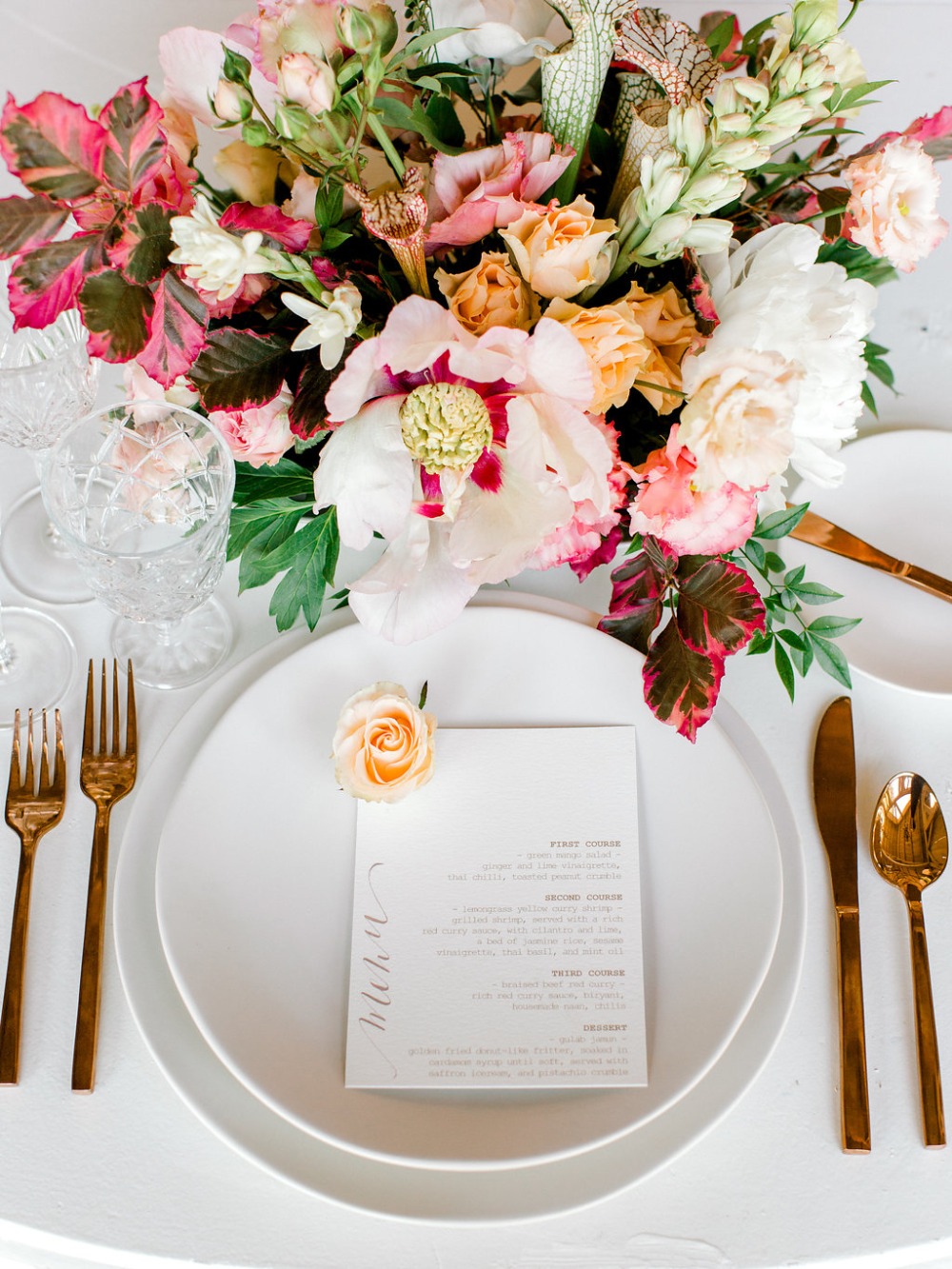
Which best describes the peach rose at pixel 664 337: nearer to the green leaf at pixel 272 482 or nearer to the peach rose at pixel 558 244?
the peach rose at pixel 558 244

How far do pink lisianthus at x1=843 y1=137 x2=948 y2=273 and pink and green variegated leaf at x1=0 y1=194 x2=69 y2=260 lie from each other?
0.49m

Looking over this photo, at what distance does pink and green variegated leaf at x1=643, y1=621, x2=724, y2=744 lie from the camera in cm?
63

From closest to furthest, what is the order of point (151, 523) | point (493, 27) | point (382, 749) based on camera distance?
point (493, 27) < point (382, 749) < point (151, 523)

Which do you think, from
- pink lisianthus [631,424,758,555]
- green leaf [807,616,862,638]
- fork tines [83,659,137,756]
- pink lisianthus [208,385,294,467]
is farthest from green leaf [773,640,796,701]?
fork tines [83,659,137,756]

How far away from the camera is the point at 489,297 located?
0.53m

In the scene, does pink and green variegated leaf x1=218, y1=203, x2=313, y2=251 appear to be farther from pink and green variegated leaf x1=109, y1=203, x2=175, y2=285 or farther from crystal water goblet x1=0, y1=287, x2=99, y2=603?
crystal water goblet x1=0, y1=287, x2=99, y2=603

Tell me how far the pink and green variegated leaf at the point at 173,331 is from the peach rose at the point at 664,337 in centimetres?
23

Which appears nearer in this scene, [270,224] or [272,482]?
[270,224]

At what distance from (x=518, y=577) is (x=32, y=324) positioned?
0.40 metres

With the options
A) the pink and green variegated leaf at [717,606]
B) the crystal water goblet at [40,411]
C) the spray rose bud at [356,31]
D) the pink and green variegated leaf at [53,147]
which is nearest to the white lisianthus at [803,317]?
the pink and green variegated leaf at [717,606]

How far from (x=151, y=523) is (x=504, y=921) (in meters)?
0.41

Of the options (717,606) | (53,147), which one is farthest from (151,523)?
(717,606)

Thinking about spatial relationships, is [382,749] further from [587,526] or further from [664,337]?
[664,337]

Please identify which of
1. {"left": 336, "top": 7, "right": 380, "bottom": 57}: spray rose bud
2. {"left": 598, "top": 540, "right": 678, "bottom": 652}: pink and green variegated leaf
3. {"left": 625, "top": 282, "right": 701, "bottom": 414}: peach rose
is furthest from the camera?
{"left": 598, "top": 540, "right": 678, "bottom": 652}: pink and green variegated leaf
